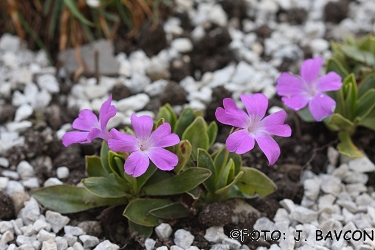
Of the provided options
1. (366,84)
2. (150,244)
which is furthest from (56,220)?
(366,84)

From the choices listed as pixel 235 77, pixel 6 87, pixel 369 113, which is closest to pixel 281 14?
pixel 235 77

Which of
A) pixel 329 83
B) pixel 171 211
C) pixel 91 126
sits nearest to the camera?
pixel 91 126

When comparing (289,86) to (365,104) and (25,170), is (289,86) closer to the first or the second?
(365,104)

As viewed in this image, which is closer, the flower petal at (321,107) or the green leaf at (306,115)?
the flower petal at (321,107)

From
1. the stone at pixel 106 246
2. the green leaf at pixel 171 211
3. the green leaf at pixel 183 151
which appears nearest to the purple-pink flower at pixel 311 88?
the green leaf at pixel 183 151

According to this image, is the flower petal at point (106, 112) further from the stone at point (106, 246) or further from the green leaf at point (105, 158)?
the stone at point (106, 246)

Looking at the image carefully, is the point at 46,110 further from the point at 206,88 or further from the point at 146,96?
the point at 206,88
